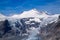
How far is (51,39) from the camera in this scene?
155500 millimetres

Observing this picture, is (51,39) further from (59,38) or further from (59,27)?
(59,38)

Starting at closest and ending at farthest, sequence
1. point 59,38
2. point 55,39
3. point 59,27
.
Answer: point 59,38 < point 55,39 < point 59,27

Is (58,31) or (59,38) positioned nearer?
(59,38)

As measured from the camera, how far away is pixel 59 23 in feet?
508

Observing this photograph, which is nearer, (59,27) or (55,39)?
(55,39)

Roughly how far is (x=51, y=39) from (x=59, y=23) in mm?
15281

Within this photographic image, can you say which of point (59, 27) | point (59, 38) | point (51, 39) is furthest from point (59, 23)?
point (59, 38)

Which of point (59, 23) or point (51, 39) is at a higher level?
point (59, 23)

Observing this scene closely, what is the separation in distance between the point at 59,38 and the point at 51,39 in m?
23.3

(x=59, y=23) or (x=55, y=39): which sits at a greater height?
(x=59, y=23)

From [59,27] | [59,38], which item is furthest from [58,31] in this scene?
[59,38]

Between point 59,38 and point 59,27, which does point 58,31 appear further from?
point 59,38

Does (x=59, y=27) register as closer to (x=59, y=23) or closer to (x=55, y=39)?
(x=59, y=23)

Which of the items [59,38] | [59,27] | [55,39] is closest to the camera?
[59,38]
